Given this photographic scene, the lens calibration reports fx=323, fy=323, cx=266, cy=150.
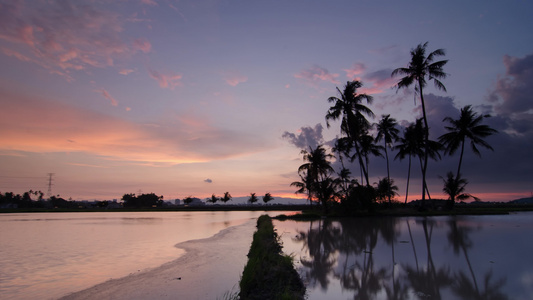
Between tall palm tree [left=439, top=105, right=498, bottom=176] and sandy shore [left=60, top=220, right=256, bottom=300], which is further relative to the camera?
tall palm tree [left=439, top=105, right=498, bottom=176]

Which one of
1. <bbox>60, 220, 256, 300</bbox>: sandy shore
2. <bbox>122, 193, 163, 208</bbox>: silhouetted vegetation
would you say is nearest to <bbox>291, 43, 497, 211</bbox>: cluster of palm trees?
<bbox>60, 220, 256, 300</bbox>: sandy shore

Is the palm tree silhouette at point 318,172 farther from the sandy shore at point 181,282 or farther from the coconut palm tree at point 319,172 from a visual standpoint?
the sandy shore at point 181,282

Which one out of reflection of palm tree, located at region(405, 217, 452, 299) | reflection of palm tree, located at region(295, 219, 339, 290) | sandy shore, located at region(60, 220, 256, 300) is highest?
reflection of palm tree, located at region(405, 217, 452, 299)

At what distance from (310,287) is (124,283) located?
563 centimetres

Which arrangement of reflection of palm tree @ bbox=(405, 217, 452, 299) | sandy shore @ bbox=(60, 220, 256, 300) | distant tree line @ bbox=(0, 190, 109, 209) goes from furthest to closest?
1. distant tree line @ bbox=(0, 190, 109, 209)
2. sandy shore @ bbox=(60, 220, 256, 300)
3. reflection of palm tree @ bbox=(405, 217, 452, 299)

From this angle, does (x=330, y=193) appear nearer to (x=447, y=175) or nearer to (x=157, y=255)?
(x=447, y=175)

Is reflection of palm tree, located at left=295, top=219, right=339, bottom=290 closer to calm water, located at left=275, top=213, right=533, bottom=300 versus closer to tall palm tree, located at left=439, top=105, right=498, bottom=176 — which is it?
calm water, located at left=275, top=213, right=533, bottom=300

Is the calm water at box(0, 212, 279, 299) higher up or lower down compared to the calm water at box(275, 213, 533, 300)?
lower down

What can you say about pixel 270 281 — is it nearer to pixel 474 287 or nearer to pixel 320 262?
pixel 320 262

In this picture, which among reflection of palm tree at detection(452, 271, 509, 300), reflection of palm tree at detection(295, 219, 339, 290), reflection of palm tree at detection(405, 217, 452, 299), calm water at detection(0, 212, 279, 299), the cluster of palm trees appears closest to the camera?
reflection of palm tree at detection(452, 271, 509, 300)

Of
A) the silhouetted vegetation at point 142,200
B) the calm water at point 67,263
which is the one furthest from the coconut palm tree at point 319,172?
the silhouetted vegetation at point 142,200

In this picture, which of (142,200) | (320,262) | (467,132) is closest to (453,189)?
(467,132)

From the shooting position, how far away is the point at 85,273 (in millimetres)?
11281

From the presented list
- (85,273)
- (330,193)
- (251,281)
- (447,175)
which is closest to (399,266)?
(251,281)
